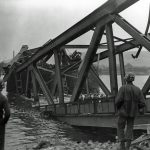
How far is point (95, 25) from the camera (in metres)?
15.8

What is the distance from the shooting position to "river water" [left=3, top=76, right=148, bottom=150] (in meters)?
14.2

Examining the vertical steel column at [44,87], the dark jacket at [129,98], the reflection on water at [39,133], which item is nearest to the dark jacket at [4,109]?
the dark jacket at [129,98]

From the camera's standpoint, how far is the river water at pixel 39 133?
14242mm

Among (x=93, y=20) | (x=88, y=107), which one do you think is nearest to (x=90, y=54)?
(x=93, y=20)

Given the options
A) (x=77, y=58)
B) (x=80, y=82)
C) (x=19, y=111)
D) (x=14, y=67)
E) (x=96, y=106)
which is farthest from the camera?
(x=14, y=67)

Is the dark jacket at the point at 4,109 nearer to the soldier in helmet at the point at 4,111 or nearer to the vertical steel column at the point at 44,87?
the soldier in helmet at the point at 4,111

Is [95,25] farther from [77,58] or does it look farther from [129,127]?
[77,58]

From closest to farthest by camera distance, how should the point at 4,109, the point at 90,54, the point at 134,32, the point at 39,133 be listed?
the point at 4,109 → the point at 134,32 → the point at 90,54 → the point at 39,133

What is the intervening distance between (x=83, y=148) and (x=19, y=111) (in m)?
16.3

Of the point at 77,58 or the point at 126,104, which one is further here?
the point at 77,58

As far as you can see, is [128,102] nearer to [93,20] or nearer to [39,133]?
[93,20]

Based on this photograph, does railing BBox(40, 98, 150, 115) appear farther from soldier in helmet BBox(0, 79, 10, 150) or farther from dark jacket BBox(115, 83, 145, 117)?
soldier in helmet BBox(0, 79, 10, 150)

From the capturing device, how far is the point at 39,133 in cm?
1644

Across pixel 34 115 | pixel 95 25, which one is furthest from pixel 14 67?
pixel 95 25
